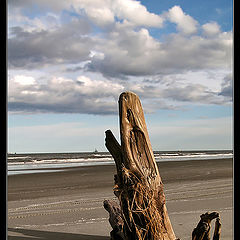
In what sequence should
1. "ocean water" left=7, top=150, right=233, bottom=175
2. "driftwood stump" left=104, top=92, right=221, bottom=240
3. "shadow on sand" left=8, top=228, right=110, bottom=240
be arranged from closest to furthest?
"driftwood stump" left=104, top=92, right=221, bottom=240
"shadow on sand" left=8, top=228, right=110, bottom=240
"ocean water" left=7, top=150, right=233, bottom=175

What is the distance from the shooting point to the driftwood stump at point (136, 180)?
14.6 feet

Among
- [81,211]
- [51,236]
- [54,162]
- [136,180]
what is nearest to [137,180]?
[136,180]

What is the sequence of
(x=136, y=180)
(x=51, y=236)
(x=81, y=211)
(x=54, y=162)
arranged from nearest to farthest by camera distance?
(x=136, y=180) < (x=51, y=236) < (x=81, y=211) < (x=54, y=162)

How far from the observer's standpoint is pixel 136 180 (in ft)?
14.6

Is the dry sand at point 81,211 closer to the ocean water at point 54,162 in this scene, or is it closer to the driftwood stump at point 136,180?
the driftwood stump at point 136,180

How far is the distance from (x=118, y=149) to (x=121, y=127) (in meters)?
0.39

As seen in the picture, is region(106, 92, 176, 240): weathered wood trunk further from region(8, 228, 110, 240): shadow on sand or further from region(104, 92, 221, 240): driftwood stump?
region(8, 228, 110, 240): shadow on sand

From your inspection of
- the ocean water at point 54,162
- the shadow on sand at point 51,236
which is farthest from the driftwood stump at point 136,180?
the ocean water at point 54,162

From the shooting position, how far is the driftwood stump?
175 inches

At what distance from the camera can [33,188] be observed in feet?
44.0

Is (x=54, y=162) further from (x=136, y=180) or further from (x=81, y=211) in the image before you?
(x=136, y=180)

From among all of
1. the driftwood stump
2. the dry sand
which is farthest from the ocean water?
the driftwood stump

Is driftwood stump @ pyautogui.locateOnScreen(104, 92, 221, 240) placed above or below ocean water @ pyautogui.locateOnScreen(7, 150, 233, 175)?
above
